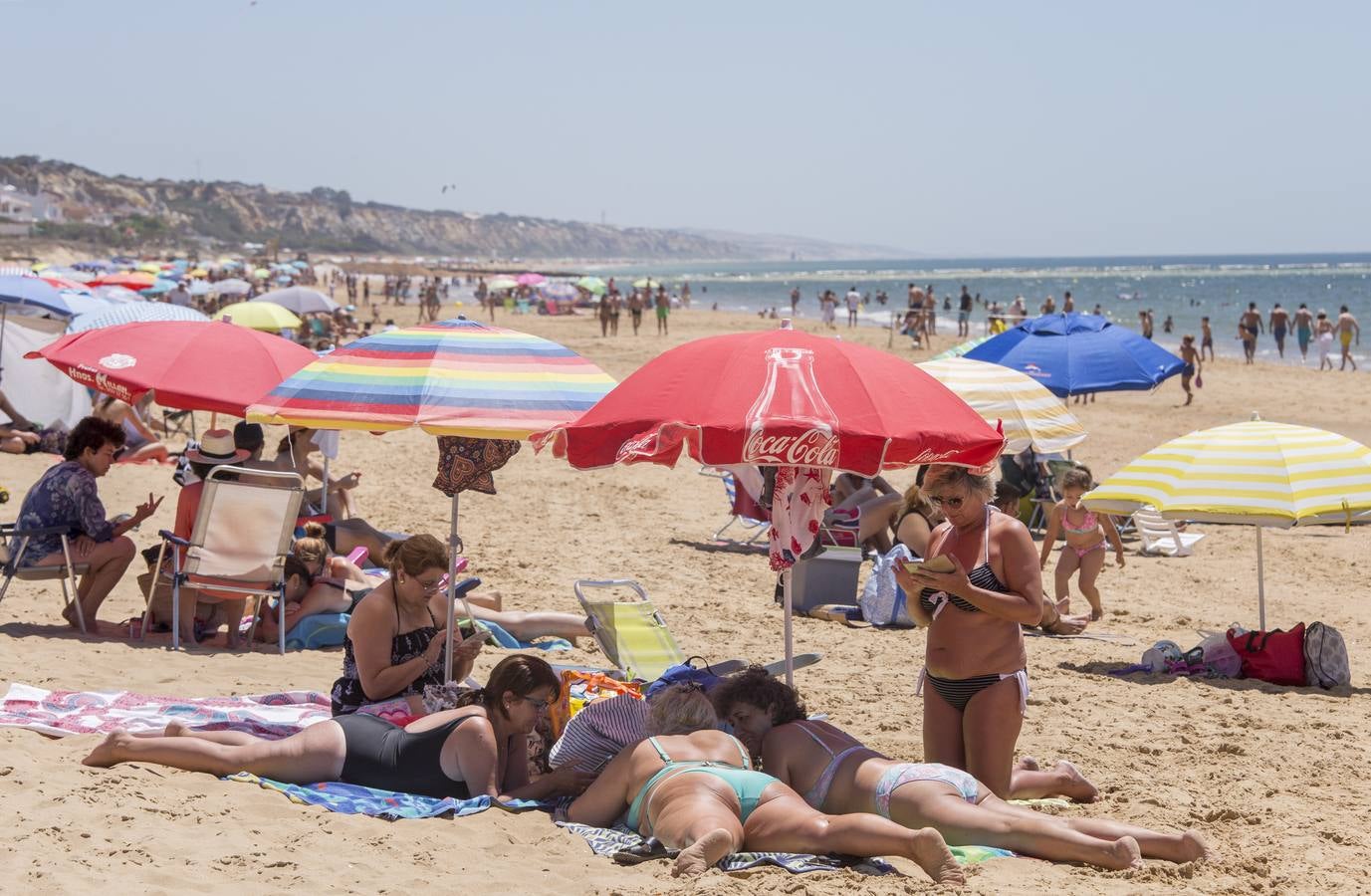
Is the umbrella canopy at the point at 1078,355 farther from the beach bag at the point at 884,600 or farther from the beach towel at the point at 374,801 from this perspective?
the beach towel at the point at 374,801

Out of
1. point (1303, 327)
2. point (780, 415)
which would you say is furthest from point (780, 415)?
point (1303, 327)

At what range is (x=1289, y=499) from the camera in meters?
6.23

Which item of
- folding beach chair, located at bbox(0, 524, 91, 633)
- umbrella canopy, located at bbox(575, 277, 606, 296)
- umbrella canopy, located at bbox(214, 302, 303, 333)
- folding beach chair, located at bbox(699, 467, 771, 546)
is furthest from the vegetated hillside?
folding beach chair, located at bbox(0, 524, 91, 633)

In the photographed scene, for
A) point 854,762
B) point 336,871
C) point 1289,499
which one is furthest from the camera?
point 1289,499

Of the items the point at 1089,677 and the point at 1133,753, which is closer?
the point at 1133,753

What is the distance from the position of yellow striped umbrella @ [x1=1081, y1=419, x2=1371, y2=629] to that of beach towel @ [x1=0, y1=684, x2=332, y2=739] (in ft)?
12.5

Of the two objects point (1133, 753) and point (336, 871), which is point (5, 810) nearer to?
point (336, 871)

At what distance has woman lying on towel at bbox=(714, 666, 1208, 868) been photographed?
12.6ft

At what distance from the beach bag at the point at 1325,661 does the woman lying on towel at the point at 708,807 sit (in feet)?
11.8

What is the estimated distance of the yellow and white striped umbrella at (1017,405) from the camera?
8844mm

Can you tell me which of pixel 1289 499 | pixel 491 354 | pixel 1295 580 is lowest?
pixel 1295 580

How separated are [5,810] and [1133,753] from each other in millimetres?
3991

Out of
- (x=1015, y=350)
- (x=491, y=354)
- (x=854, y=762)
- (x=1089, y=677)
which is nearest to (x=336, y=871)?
(x=854, y=762)

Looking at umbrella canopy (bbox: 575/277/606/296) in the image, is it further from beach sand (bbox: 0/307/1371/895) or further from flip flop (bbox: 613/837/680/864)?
flip flop (bbox: 613/837/680/864)
